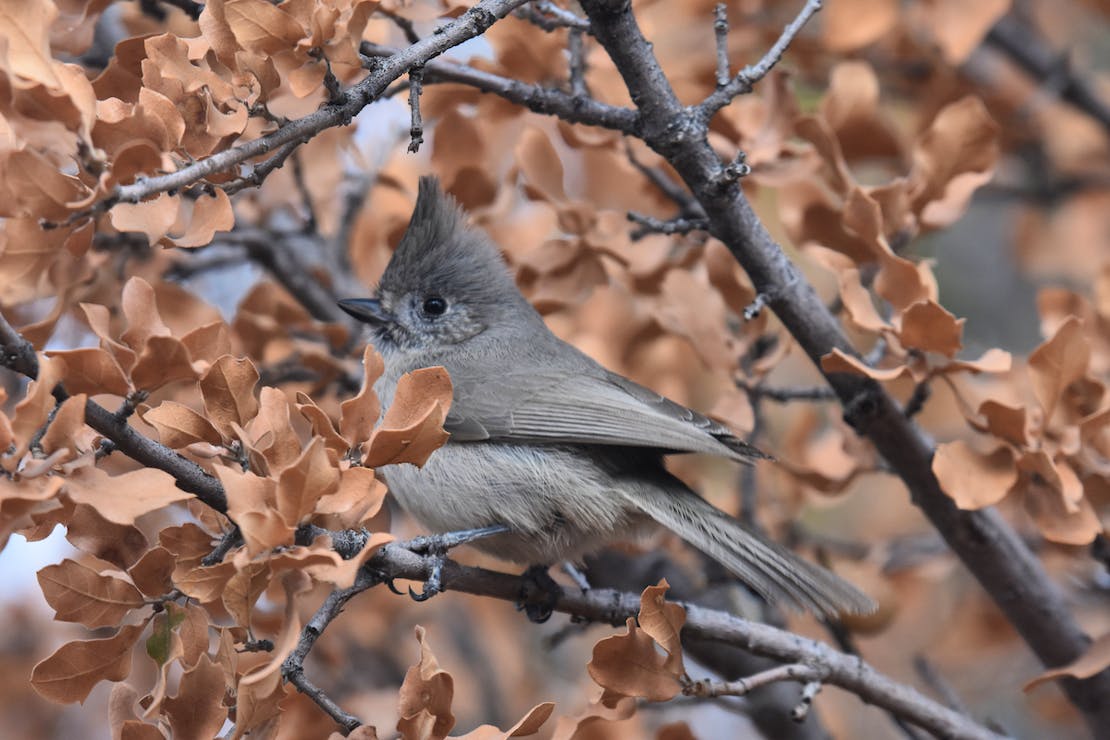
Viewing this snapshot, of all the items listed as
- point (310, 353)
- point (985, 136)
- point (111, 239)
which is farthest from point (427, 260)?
point (985, 136)

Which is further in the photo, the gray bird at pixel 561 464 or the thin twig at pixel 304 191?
the thin twig at pixel 304 191

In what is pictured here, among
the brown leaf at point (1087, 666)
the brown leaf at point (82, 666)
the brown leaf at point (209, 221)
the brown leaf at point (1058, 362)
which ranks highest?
the brown leaf at point (1058, 362)

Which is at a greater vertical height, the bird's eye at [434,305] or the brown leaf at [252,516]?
the bird's eye at [434,305]

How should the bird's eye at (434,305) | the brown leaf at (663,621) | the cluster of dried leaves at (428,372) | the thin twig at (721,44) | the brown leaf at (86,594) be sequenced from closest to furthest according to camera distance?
the cluster of dried leaves at (428,372)
the brown leaf at (86,594)
the brown leaf at (663,621)
the thin twig at (721,44)
the bird's eye at (434,305)

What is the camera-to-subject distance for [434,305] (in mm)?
3762

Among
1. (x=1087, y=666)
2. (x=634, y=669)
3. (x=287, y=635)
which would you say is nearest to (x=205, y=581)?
(x=287, y=635)

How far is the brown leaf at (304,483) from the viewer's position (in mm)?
1704

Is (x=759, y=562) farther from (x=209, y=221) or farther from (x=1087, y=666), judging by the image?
(x=209, y=221)

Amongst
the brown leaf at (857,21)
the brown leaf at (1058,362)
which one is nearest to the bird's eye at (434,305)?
the brown leaf at (857,21)

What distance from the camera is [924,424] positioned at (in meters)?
4.55

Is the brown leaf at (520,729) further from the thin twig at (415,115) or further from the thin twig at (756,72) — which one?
the thin twig at (756,72)

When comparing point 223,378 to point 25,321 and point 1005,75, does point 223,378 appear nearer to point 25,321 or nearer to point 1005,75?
point 25,321

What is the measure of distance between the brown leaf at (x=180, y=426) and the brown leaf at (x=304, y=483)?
0.94 feet

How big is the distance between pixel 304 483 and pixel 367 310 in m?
1.83
